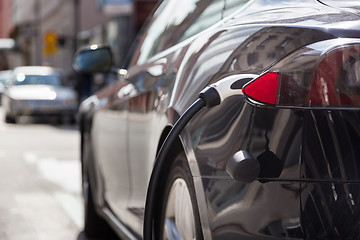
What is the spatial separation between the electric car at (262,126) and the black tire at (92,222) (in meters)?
2.12

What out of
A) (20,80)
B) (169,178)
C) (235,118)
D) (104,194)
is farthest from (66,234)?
(20,80)

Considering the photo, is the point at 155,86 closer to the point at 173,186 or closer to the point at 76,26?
the point at 173,186

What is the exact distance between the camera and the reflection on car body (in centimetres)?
2144

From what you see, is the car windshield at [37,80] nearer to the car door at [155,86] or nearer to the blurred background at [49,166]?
the blurred background at [49,166]

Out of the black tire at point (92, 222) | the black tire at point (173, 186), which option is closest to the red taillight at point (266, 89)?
the black tire at point (173, 186)

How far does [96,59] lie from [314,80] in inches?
121

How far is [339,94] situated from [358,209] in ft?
1.00

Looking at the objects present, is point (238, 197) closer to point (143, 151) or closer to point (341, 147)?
point (341, 147)

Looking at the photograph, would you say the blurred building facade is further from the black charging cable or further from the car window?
the black charging cable

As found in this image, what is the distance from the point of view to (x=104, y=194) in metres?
4.97

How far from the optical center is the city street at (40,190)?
5936 mm

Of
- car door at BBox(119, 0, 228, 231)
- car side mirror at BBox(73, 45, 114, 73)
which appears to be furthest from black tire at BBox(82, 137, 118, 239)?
car door at BBox(119, 0, 228, 231)

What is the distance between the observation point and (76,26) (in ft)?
108

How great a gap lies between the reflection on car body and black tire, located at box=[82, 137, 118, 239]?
52.4 feet
